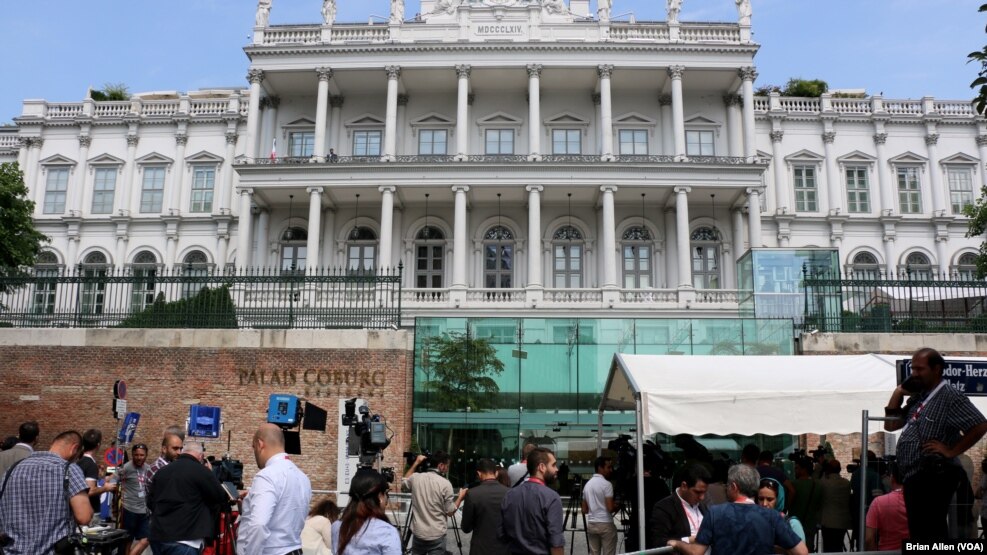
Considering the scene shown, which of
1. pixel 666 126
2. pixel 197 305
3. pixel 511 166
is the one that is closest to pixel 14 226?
pixel 197 305

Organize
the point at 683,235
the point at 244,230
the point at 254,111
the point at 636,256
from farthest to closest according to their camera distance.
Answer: the point at 636,256 → the point at 254,111 → the point at 244,230 → the point at 683,235

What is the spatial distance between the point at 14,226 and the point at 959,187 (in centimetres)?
3766

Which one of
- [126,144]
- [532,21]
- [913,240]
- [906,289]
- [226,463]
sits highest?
[532,21]

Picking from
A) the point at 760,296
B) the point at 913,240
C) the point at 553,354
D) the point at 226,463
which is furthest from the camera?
the point at 913,240

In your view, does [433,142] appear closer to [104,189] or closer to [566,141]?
[566,141]

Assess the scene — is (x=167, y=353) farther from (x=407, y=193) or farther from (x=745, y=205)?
(x=745, y=205)

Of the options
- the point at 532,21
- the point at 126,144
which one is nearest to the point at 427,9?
the point at 532,21

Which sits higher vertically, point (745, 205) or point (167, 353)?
point (745, 205)

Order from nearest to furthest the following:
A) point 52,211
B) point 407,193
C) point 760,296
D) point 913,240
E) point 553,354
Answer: point 553,354 → point 760,296 → point 407,193 → point 913,240 → point 52,211

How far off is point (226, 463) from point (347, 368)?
682 centimetres

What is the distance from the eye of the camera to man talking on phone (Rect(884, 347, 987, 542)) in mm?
5184

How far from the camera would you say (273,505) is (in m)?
5.45

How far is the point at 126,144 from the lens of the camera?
3841 cm

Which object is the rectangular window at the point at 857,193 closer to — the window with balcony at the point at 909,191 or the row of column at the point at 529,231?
the window with balcony at the point at 909,191
